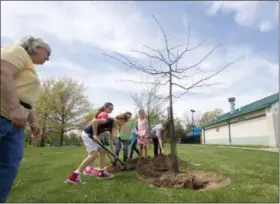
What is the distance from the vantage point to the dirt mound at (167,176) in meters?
5.67

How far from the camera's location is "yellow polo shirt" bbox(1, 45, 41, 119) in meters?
2.50

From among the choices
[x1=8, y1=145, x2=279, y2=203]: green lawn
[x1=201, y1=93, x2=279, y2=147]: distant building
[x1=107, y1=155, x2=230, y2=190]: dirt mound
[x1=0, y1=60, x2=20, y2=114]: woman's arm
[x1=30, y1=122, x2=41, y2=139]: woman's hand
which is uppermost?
[x1=201, y1=93, x2=279, y2=147]: distant building

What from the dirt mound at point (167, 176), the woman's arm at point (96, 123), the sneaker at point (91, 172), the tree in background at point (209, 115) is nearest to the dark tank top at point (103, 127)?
the woman's arm at point (96, 123)

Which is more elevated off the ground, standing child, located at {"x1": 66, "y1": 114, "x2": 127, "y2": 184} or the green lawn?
standing child, located at {"x1": 66, "y1": 114, "x2": 127, "y2": 184}

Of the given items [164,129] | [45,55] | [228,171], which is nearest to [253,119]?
[164,129]

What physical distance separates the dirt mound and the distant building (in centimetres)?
1509

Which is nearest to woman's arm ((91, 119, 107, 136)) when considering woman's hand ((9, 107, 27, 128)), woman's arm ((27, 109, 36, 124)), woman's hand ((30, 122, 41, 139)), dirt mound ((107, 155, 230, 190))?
dirt mound ((107, 155, 230, 190))

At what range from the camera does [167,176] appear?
20.2ft

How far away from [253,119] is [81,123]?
23498 millimetres

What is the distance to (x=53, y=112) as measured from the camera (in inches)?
1581

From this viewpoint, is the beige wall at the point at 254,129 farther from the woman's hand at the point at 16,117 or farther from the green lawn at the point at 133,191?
the woman's hand at the point at 16,117

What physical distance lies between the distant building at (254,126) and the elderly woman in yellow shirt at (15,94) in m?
20.0

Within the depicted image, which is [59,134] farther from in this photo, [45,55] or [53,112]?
[45,55]

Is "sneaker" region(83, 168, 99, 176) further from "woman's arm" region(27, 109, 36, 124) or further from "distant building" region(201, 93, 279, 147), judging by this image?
"distant building" region(201, 93, 279, 147)
